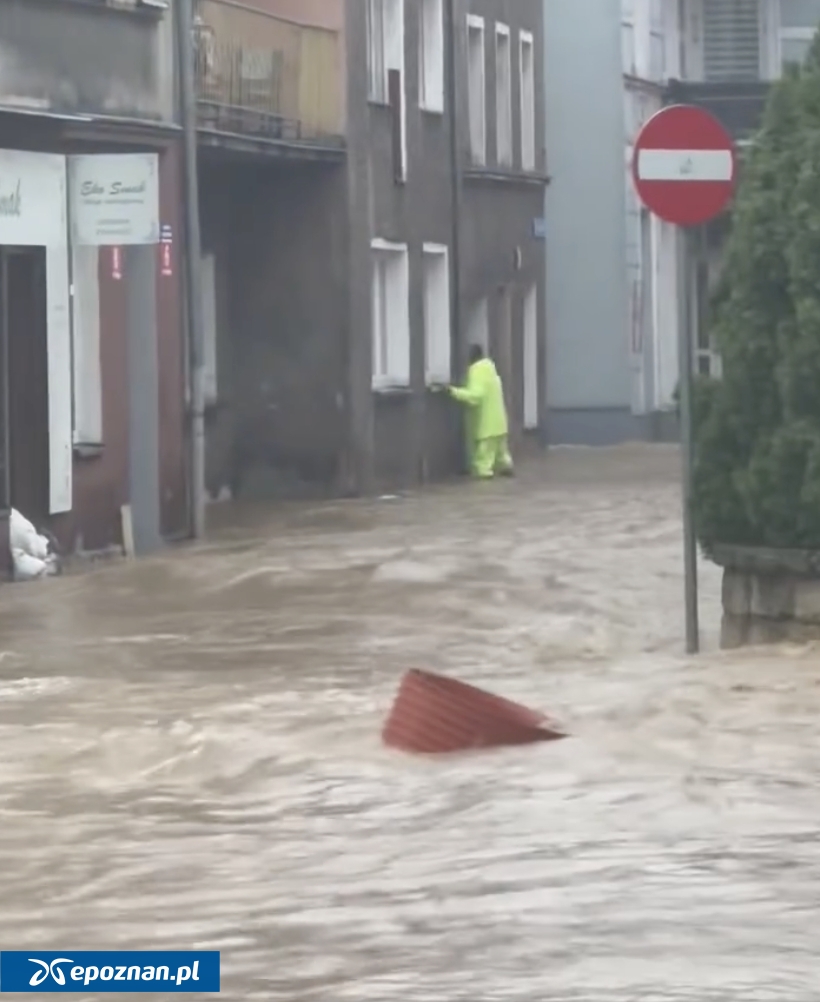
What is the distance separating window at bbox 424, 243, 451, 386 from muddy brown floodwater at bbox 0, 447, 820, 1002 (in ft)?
52.5

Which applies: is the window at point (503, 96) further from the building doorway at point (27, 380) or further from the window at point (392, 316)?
the building doorway at point (27, 380)

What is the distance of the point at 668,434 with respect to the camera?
45.1 m

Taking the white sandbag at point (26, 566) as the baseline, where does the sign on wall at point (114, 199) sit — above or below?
above

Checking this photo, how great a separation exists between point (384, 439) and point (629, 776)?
2172 centimetres

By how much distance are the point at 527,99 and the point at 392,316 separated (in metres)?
7.25

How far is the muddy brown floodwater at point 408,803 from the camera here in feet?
25.9

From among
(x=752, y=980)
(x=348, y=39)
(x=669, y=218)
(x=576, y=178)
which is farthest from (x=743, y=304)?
(x=576, y=178)

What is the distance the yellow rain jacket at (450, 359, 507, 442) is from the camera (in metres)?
34.6

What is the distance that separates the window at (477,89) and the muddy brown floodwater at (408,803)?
18.3 m

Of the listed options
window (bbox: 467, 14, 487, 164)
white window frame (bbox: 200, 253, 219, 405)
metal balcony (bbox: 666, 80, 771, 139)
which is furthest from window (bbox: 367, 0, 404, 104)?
metal balcony (bbox: 666, 80, 771, 139)

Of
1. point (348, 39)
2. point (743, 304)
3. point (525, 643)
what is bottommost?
point (525, 643)

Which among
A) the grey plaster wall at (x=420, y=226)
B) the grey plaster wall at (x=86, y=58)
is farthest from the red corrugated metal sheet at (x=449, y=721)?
the grey plaster wall at (x=420, y=226)

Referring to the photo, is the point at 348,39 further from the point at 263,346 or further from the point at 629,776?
the point at 629,776

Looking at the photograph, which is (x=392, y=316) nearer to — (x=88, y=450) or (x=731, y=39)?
(x=88, y=450)
